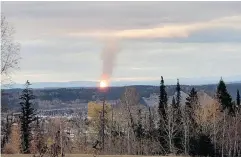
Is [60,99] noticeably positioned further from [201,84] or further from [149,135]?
[149,135]

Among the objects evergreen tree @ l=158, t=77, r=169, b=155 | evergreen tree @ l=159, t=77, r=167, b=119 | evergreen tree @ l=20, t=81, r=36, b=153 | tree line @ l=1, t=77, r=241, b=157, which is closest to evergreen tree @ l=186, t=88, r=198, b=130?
tree line @ l=1, t=77, r=241, b=157

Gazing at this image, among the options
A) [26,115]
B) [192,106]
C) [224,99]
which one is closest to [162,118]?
[192,106]

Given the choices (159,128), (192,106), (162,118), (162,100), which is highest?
(162,100)

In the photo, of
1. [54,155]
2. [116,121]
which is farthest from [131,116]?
[54,155]

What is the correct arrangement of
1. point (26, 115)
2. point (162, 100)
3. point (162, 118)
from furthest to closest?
point (162, 100) < point (162, 118) < point (26, 115)

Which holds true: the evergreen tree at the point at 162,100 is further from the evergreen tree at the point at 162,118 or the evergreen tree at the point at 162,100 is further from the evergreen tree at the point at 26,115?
the evergreen tree at the point at 26,115

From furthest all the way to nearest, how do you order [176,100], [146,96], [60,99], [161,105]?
1. [60,99]
2. [146,96]
3. [176,100]
4. [161,105]

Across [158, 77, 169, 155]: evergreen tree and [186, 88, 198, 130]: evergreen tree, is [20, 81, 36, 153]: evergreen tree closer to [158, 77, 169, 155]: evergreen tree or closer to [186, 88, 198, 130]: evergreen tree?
[158, 77, 169, 155]: evergreen tree

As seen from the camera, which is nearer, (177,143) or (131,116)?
(177,143)

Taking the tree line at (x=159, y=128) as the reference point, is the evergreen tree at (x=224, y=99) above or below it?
above

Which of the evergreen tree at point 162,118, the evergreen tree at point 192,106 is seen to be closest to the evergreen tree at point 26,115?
the evergreen tree at point 162,118

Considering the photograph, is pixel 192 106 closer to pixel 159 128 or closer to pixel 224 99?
pixel 159 128
